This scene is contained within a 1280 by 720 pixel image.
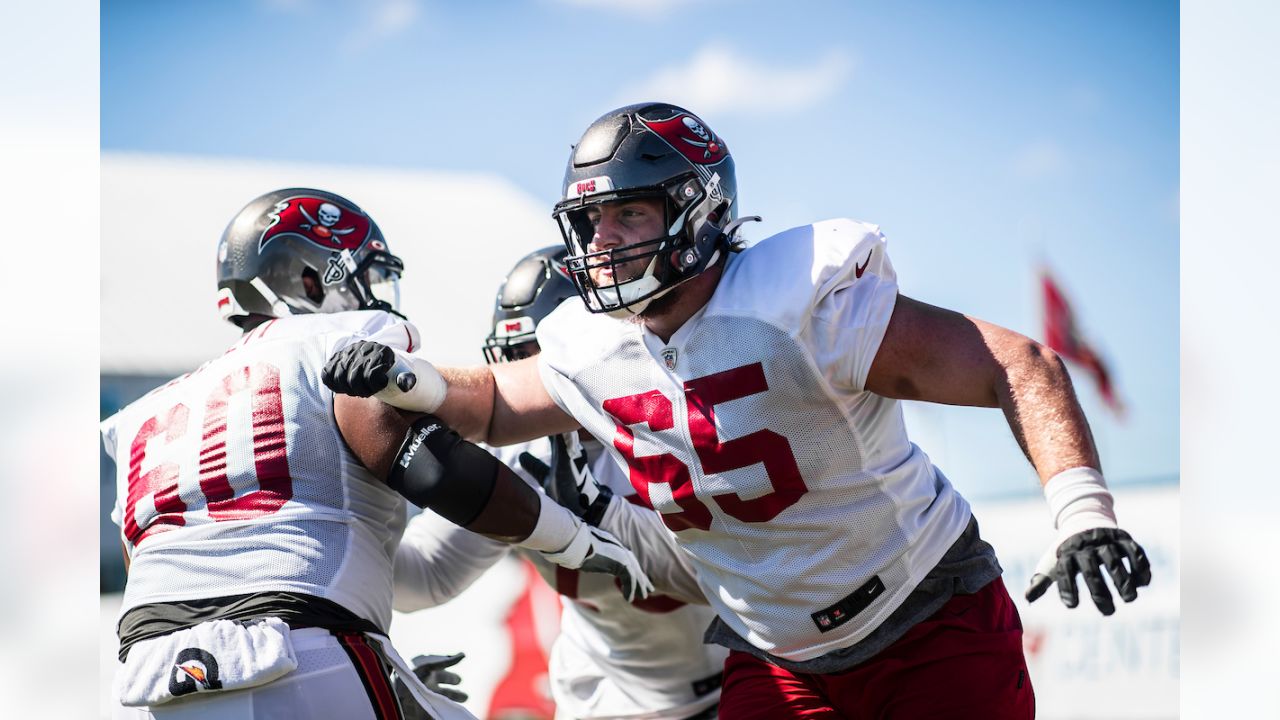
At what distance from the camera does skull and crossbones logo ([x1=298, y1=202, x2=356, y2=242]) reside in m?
3.63

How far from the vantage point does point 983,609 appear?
9.83 feet

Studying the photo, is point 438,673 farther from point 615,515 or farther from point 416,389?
point 416,389

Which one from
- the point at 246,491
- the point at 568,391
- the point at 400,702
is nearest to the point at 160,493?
the point at 246,491

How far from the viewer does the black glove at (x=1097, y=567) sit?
207cm

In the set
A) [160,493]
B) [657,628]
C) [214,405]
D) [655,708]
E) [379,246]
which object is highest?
[379,246]

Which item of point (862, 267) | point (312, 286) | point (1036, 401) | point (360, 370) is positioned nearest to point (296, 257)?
point (312, 286)

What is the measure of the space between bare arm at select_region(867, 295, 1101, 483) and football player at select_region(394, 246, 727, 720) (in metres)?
1.53

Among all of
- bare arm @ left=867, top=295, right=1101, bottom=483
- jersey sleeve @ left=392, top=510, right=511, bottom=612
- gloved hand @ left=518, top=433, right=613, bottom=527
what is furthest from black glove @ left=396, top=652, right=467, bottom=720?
bare arm @ left=867, top=295, right=1101, bottom=483

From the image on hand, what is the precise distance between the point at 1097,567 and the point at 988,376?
562 mm

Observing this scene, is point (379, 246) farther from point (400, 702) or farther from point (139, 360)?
point (139, 360)

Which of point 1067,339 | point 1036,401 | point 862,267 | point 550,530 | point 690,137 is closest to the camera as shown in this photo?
point 1036,401

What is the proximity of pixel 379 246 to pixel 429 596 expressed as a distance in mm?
1339

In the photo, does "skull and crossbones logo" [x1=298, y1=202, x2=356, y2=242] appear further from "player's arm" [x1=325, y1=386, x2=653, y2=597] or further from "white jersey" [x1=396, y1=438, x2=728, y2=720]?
"white jersey" [x1=396, y1=438, x2=728, y2=720]

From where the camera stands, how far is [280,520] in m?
2.84
